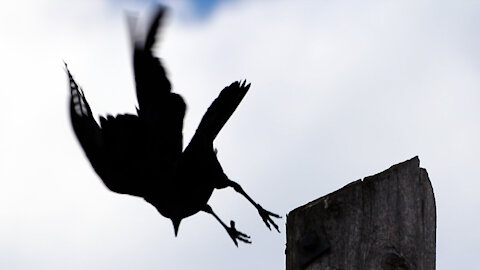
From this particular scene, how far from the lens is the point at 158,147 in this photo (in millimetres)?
3545

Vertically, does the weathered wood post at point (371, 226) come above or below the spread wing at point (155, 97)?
below

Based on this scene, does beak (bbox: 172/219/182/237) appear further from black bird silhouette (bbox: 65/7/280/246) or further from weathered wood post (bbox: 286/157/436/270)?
weathered wood post (bbox: 286/157/436/270)

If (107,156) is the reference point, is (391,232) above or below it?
below

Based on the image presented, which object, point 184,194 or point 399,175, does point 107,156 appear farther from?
point 399,175

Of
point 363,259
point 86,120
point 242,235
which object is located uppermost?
point 86,120

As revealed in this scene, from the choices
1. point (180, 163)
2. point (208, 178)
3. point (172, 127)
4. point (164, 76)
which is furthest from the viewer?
point (208, 178)

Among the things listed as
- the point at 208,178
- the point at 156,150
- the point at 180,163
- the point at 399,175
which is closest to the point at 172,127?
the point at 156,150

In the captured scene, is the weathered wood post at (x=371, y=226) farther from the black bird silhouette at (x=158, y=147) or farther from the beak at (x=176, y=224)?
the beak at (x=176, y=224)

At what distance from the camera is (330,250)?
117 inches

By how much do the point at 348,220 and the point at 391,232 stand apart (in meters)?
0.16

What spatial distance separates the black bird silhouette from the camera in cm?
329

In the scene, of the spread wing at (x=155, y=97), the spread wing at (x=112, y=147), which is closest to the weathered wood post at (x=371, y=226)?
the spread wing at (x=155, y=97)

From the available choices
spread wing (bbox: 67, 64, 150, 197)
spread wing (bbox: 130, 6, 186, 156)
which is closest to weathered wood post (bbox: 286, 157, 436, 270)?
spread wing (bbox: 130, 6, 186, 156)

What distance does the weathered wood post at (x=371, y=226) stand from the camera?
296 centimetres
